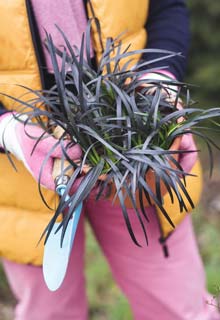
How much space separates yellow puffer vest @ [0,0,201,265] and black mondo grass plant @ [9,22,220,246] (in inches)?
3.6

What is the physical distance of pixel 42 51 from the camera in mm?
1484

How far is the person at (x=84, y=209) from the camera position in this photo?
143 centimetres

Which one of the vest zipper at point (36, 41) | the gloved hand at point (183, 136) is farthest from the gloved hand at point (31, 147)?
the gloved hand at point (183, 136)

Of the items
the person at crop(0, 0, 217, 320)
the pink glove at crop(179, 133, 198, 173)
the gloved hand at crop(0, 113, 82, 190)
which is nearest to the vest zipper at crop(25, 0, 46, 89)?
the person at crop(0, 0, 217, 320)

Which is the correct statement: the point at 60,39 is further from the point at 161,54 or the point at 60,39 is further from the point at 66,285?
the point at 66,285

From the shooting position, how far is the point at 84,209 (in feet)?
5.48

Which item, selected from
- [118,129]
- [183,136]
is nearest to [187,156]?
[183,136]

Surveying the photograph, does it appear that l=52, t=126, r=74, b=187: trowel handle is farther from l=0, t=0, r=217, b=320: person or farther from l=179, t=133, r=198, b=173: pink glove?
l=179, t=133, r=198, b=173: pink glove

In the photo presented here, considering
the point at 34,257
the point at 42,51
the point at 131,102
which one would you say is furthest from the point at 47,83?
the point at 34,257

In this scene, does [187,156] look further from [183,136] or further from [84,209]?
[84,209]

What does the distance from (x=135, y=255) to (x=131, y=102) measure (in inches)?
21.1

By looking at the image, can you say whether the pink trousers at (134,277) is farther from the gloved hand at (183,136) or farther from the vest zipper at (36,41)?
the vest zipper at (36,41)

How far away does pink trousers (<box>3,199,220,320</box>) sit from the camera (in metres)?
1.65

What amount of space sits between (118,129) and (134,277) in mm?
601
